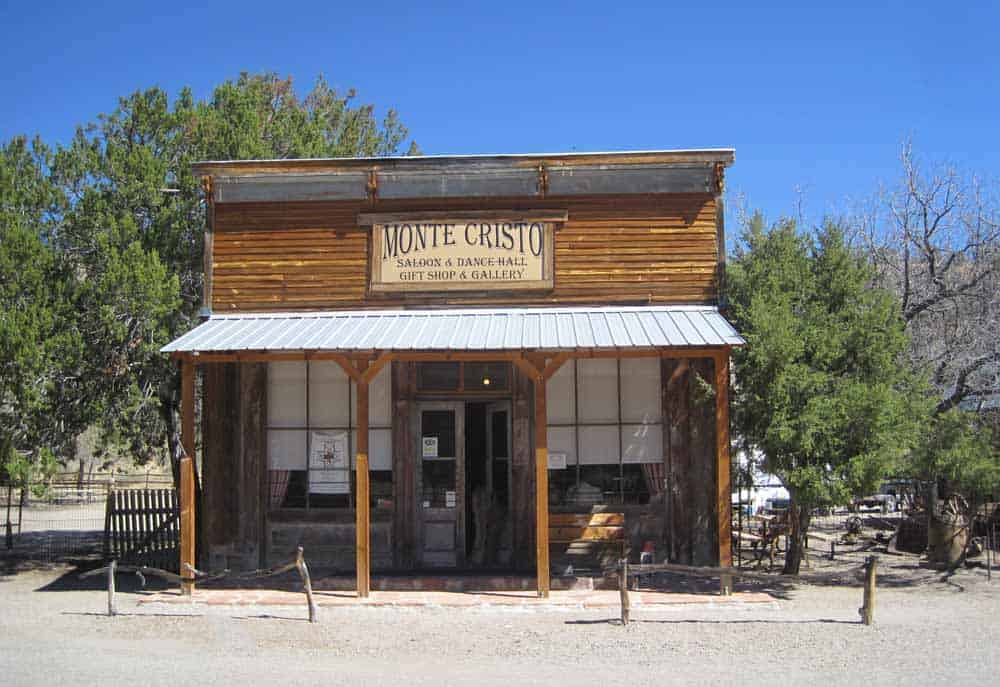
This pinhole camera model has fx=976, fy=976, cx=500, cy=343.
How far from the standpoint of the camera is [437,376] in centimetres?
1315

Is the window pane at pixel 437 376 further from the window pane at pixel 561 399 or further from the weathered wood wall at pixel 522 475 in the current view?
the window pane at pixel 561 399

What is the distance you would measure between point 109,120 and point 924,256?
43.6 ft

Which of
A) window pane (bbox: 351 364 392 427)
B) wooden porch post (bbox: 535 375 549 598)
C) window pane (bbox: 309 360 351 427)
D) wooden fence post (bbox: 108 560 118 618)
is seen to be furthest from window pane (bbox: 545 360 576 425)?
wooden fence post (bbox: 108 560 118 618)

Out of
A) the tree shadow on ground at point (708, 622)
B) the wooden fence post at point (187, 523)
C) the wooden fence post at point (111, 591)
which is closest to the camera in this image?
the tree shadow on ground at point (708, 622)

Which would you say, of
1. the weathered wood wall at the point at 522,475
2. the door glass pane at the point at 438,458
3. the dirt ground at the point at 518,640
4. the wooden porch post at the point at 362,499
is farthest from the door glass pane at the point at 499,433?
the dirt ground at the point at 518,640

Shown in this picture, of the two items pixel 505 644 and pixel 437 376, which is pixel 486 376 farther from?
pixel 505 644

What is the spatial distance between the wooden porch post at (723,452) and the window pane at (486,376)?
3.06 metres

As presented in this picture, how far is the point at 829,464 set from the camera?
1155 centimetres

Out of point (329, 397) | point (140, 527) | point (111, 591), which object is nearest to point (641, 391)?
point (329, 397)

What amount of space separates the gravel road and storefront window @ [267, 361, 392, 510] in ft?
7.40

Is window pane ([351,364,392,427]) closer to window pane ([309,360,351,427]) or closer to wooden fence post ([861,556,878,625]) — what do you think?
window pane ([309,360,351,427])

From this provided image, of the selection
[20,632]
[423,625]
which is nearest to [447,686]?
[423,625]

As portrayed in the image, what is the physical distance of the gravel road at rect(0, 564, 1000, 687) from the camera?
313 inches

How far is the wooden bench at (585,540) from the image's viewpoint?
496 inches
